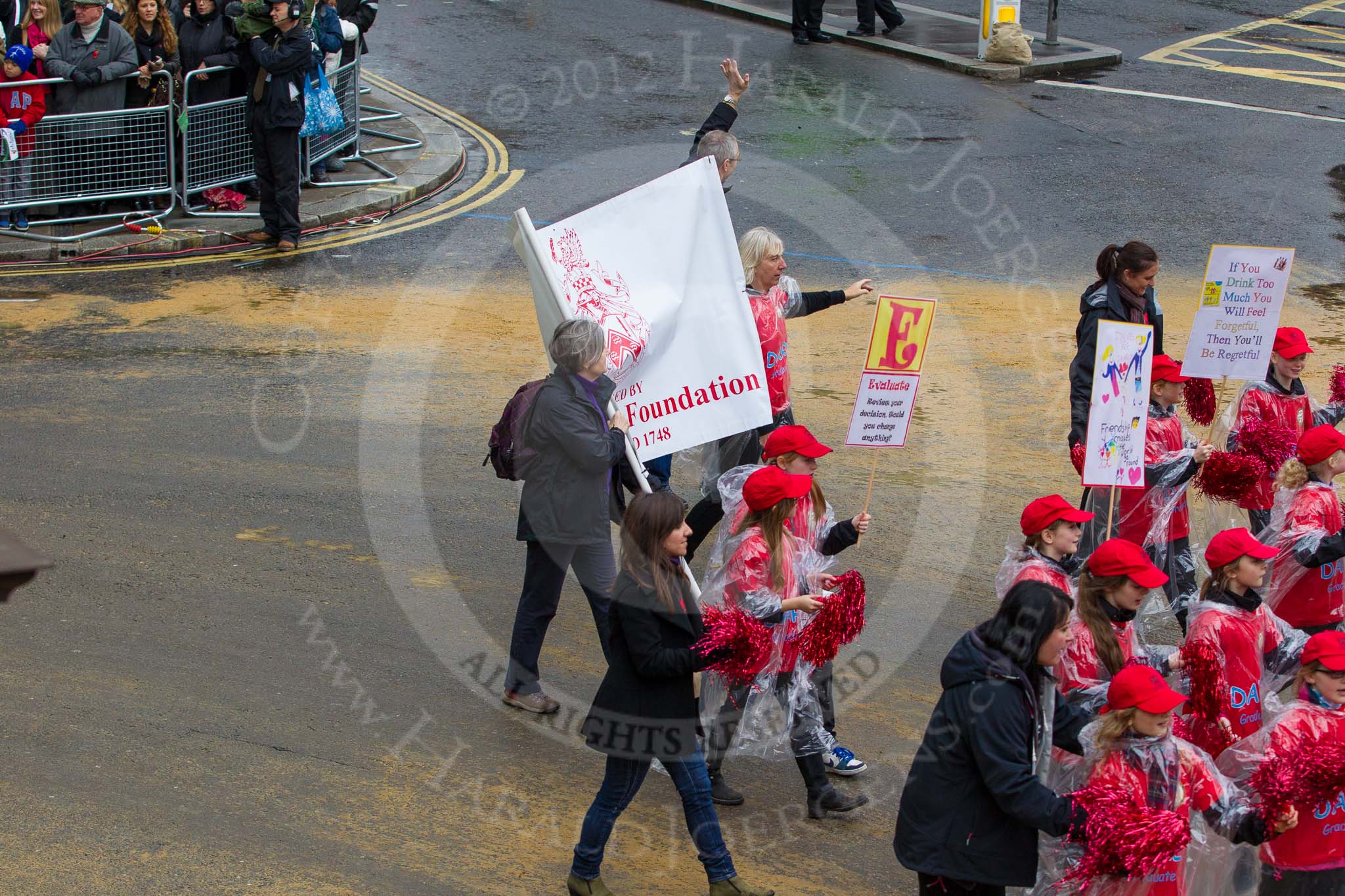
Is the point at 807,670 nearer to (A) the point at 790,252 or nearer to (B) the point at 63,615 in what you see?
(B) the point at 63,615

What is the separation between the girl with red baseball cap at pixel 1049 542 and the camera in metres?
5.51

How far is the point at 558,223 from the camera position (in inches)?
257

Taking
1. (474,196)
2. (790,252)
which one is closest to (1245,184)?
(790,252)

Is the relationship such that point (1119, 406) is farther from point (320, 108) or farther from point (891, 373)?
point (320, 108)

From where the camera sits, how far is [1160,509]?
6.76m

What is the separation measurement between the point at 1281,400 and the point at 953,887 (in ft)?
12.8

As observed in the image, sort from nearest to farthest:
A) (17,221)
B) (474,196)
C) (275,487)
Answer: (275,487) → (17,221) → (474,196)

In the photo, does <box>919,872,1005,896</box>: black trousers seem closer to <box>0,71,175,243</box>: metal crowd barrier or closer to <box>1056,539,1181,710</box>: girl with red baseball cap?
<box>1056,539,1181,710</box>: girl with red baseball cap

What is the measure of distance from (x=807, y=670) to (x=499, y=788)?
133 cm

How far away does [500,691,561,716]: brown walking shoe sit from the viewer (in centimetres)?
634

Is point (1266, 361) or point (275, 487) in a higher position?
point (1266, 361)

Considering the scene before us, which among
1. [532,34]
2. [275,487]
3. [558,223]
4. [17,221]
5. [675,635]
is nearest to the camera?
[675,635]

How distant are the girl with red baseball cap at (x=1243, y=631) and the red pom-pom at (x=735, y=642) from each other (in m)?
1.56

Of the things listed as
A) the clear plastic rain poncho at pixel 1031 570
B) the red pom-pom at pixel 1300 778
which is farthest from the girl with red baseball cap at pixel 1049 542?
the red pom-pom at pixel 1300 778
